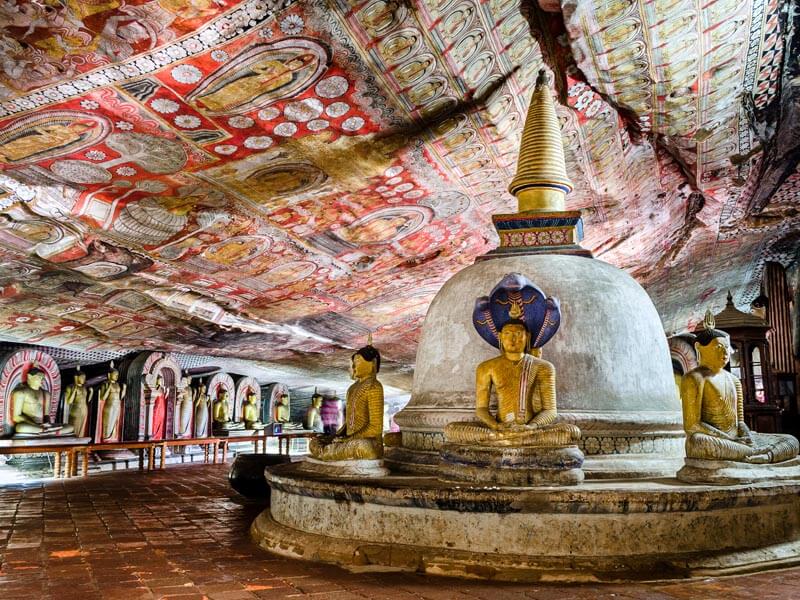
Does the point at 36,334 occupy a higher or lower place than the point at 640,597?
higher

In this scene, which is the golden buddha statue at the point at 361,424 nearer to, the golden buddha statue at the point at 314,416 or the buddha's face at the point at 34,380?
the buddha's face at the point at 34,380

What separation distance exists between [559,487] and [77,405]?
10174 millimetres

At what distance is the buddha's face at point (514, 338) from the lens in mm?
5023

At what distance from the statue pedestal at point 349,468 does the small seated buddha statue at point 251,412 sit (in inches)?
446

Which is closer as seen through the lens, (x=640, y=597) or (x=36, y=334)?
(x=640, y=597)

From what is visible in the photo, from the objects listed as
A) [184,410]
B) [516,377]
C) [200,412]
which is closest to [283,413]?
[200,412]

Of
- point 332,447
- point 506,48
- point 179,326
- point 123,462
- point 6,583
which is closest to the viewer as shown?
point 6,583

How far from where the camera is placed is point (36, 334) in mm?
10320

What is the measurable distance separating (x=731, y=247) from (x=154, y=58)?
1394 centimetres

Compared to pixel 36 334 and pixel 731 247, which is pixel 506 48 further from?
pixel 731 247

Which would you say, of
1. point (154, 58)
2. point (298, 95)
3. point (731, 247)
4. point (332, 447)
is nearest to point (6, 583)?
point (332, 447)

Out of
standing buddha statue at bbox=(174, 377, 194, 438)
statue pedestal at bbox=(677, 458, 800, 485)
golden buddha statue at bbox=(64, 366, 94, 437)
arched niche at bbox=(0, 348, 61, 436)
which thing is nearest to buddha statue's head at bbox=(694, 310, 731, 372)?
statue pedestal at bbox=(677, 458, 800, 485)

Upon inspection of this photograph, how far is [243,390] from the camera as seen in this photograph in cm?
1648

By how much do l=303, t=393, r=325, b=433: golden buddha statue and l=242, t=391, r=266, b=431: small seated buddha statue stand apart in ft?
10.0
